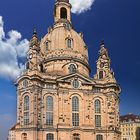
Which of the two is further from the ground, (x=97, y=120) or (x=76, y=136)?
(x=97, y=120)

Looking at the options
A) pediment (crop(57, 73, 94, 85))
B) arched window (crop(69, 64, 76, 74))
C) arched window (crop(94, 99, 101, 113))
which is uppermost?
arched window (crop(69, 64, 76, 74))

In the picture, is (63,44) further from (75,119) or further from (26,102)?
(75,119)

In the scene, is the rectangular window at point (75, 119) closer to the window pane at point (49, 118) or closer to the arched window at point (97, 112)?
the arched window at point (97, 112)

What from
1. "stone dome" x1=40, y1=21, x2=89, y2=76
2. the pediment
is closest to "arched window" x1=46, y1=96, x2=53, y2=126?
the pediment

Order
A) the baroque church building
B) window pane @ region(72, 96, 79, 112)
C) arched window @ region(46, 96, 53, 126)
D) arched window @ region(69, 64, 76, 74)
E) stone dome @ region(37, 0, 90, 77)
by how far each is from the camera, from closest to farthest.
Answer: the baroque church building < arched window @ region(46, 96, 53, 126) < window pane @ region(72, 96, 79, 112) < arched window @ region(69, 64, 76, 74) < stone dome @ region(37, 0, 90, 77)

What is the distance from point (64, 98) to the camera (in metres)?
74.0

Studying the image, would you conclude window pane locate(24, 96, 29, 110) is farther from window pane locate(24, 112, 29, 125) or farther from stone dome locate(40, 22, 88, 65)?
stone dome locate(40, 22, 88, 65)

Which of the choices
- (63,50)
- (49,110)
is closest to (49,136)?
(49,110)

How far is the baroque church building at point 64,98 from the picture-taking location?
7125 cm

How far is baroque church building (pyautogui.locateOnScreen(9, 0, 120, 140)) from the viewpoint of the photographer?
71250mm

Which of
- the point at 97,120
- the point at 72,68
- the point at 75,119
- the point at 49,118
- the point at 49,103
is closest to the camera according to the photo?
the point at 49,118

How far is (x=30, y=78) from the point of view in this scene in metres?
72.0

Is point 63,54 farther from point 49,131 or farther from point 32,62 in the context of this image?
point 49,131

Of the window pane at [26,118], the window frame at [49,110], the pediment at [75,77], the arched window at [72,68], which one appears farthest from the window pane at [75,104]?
the window pane at [26,118]
